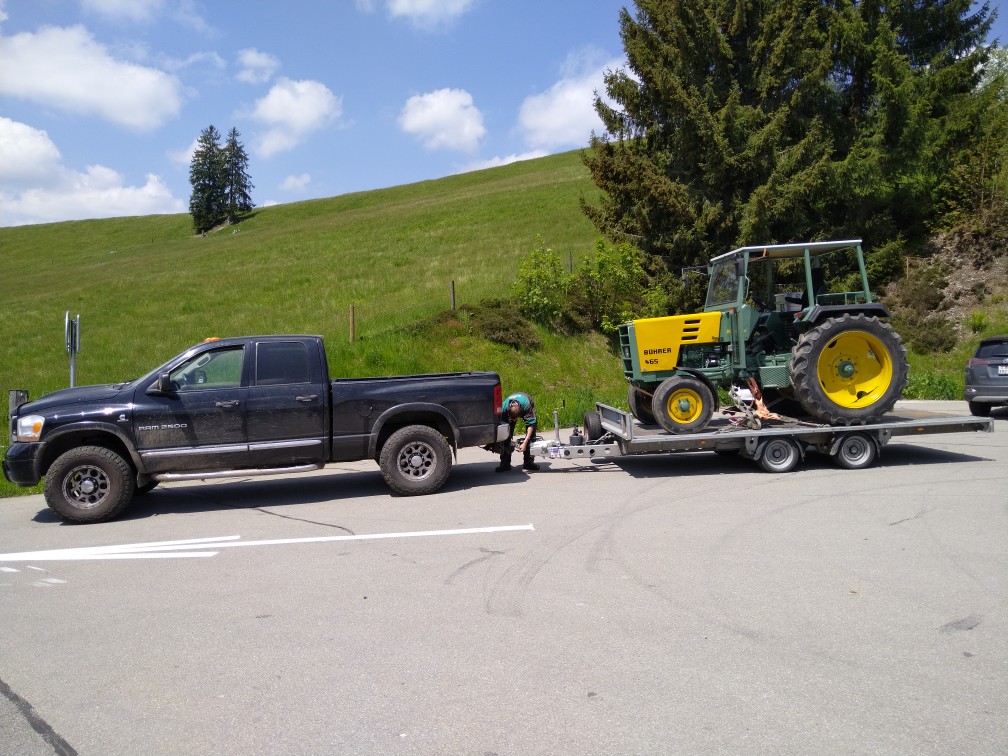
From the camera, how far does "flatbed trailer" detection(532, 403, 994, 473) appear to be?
32.4 feet

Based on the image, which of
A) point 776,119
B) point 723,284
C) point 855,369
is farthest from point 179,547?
point 776,119

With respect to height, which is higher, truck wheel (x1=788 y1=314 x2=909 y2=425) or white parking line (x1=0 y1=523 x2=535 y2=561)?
truck wheel (x1=788 y1=314 x2=909 y2=425)

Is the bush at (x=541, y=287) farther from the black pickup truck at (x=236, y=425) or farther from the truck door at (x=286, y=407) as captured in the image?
the truck door at (x=286, y=407)

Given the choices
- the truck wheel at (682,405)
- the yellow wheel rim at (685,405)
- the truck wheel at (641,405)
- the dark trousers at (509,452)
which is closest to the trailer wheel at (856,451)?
the truck wheel at (682,405)

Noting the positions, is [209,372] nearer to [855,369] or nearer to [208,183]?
[855,369]

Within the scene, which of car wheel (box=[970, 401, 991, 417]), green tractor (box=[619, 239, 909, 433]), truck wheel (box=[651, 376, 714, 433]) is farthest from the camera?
car wheel (box=[970, 401, 991, 417])

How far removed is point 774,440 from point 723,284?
2600mm

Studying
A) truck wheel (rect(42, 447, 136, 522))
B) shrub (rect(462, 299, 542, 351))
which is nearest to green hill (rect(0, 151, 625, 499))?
shrub (rect(462, 299, 542, 351))

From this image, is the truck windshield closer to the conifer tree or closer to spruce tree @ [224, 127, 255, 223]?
the conifer tree

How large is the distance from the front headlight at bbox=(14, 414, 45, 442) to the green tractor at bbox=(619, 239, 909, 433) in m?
7.52

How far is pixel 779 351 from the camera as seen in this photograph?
11.2 metres

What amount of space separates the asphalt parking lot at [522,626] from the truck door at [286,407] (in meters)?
0.72

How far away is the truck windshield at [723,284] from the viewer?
35.8 feet

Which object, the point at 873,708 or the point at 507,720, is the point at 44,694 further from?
the point at 873,708
